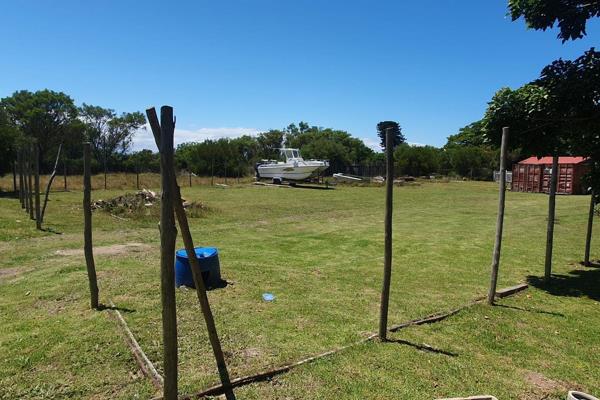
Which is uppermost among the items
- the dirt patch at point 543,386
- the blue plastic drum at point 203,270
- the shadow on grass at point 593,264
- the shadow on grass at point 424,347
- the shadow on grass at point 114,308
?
the blue plastic drum at point 203,270

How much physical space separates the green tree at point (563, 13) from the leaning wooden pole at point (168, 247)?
6.31m

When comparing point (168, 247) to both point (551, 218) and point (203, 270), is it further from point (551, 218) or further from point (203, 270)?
point (551, 218)

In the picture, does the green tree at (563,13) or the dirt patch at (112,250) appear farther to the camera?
the dirt patch at (112,250)

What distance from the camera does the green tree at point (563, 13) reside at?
262 inches

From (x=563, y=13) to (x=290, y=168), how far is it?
91.2 feet

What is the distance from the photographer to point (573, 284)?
7.06 meters

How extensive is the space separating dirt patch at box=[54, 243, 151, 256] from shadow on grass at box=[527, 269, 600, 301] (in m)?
7.51

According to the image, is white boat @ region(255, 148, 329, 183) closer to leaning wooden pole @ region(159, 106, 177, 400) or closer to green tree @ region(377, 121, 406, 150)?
green tree @ region(377, 121, 406, 150)

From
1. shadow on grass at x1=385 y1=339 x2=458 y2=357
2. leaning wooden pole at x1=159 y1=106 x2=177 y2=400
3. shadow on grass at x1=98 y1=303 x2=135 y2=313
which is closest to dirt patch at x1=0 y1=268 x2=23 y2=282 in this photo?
shadow on grass at x1=98 y1=303 x2=135 y2=313

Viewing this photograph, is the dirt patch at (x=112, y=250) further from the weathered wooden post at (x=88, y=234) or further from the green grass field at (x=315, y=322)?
the weathered wooden post at (x=88, y=234)

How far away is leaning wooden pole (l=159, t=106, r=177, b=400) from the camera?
312 centimetres

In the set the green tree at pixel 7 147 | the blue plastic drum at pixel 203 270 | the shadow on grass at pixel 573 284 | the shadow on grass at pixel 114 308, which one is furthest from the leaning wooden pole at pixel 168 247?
the green tree at pixel 7 147

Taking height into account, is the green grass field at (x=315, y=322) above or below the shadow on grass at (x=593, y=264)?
below

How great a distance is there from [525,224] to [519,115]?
8.39m
